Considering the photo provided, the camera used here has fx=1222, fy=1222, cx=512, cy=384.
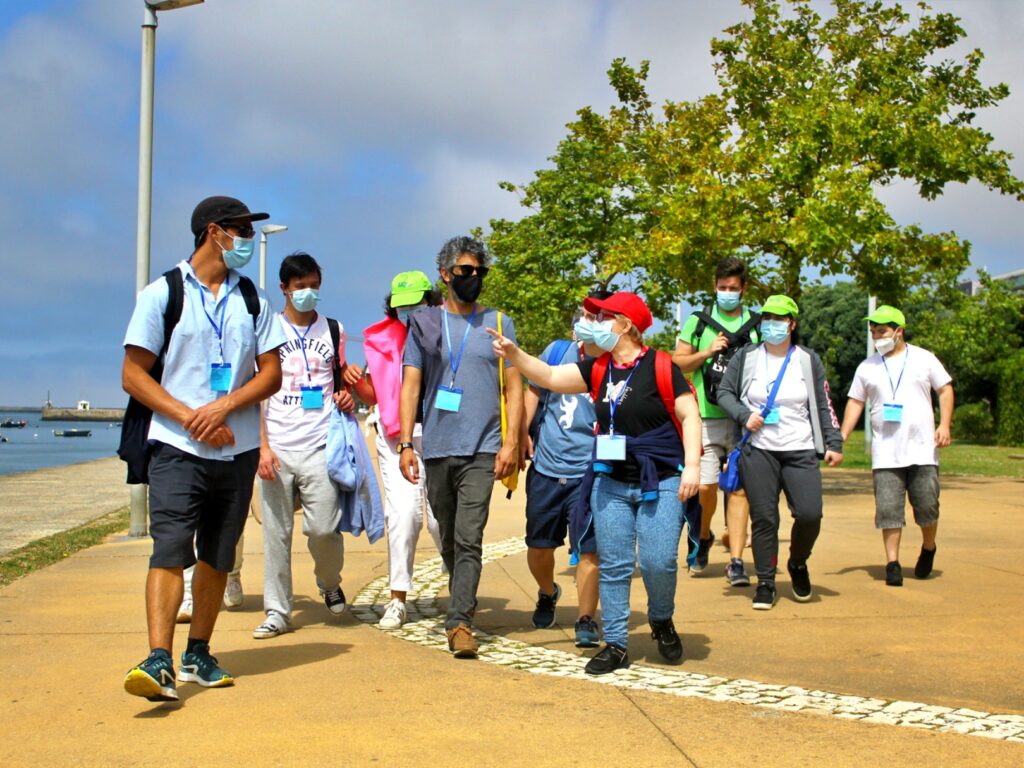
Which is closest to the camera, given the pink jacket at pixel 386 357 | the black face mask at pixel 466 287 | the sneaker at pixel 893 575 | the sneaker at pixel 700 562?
the black face mask at pixel 466 287

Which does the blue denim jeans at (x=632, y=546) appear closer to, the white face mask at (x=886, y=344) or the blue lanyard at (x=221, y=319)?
the blue lanyard at (x=221, y=319)

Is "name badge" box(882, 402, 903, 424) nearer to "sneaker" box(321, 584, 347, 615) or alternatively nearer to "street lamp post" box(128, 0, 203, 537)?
"sneaker" box(321, 584, 347, 615)

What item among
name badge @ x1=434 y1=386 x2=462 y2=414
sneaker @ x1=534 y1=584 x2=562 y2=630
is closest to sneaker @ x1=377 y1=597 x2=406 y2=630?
sneaker @ x1=534 y1=584 x2=562 y2=630

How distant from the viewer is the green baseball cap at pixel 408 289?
7398 mm

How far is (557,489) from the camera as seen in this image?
710 centimetres

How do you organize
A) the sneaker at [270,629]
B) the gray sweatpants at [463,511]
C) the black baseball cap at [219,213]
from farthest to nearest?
the sneaker at [270,629]
the gray sweatpants at [463,511]
the black baseball cap at [219,213]

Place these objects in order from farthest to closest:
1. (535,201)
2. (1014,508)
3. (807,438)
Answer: (535,201) < (1014,508) < (807,438)

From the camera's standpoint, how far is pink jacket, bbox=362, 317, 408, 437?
7363 mm

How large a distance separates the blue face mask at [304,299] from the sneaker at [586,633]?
7.87ft

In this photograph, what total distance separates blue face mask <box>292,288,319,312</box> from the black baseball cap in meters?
1.43

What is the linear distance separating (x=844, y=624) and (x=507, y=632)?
1966mm

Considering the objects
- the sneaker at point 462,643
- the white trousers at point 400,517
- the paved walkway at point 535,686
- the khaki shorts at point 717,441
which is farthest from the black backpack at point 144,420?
the khaki shorts at point 717,441

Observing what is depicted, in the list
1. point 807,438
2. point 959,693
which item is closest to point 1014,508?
point 807,438

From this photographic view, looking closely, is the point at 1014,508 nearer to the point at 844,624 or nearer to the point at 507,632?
the point at 844,624
